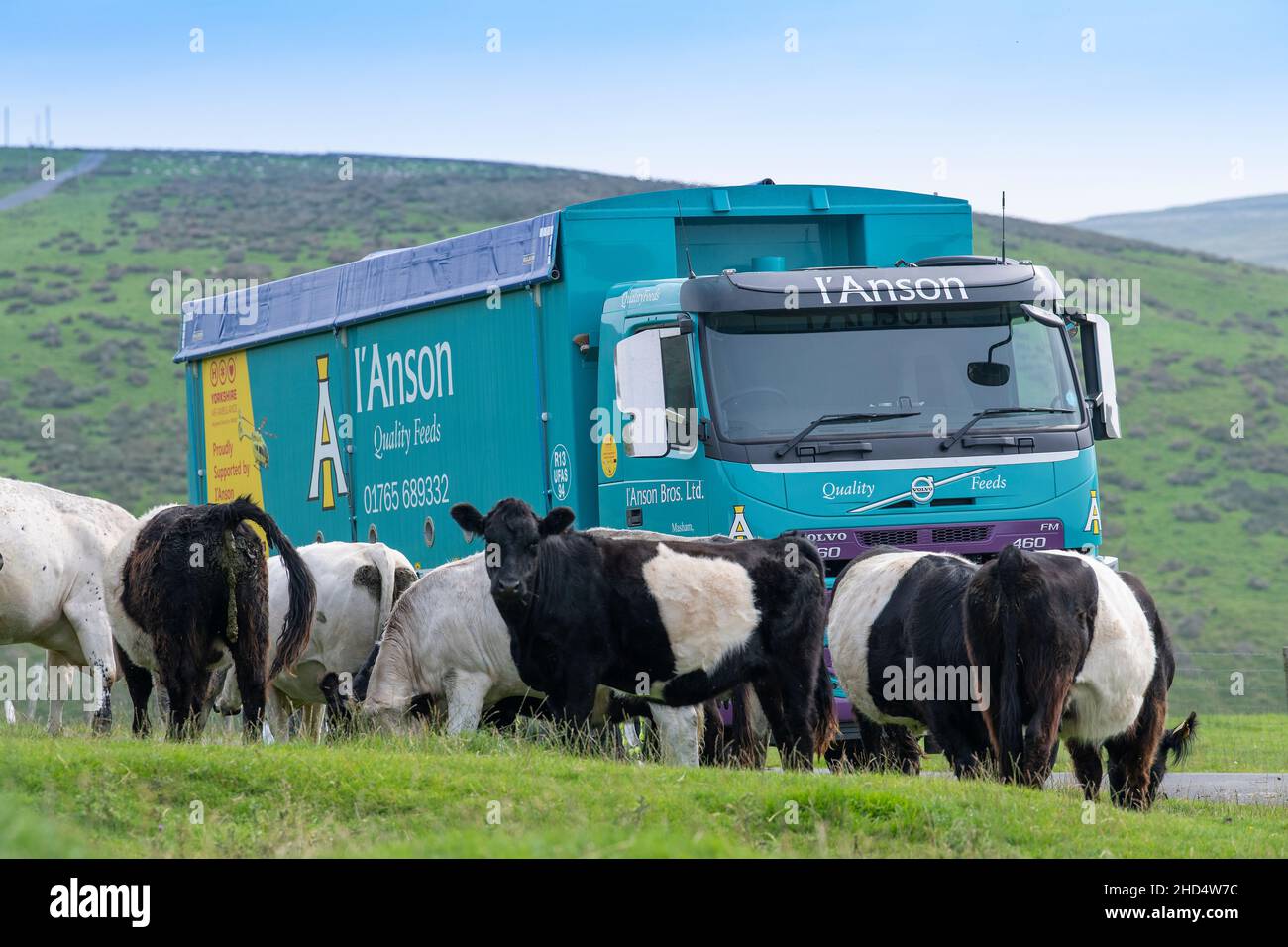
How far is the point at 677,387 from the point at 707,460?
2.07ft

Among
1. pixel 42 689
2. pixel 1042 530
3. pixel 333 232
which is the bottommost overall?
pixel 42 689

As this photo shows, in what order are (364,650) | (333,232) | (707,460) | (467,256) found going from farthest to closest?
(333,232) → (467,256) → (364,650) → (707,460)

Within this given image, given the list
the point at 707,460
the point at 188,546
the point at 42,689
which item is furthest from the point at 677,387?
the point at 42,689

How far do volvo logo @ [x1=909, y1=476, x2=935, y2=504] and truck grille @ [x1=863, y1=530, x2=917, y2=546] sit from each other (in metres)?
0.27

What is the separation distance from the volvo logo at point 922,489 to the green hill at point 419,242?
15.5 metres

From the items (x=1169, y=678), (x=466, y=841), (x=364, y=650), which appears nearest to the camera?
(x=466, y=841)

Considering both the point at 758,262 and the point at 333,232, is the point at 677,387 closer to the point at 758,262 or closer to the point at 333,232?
the point at 758,262

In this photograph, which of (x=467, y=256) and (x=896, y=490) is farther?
(x=467, y=256)

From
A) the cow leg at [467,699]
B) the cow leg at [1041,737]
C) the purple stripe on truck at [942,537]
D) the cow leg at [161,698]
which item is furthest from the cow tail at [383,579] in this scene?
the cow leg at [1041,737]

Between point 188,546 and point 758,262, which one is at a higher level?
point 758,262

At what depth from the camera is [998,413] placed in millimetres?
14852

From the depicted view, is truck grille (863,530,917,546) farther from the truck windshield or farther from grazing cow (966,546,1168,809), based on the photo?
grazing cow (966,546,1168,809)

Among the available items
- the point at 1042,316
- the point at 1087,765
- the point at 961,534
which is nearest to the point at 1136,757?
the point at 1087,765

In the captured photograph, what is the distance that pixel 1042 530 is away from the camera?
1487 centimetres
